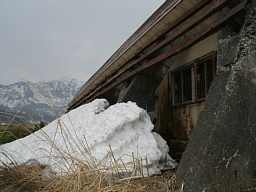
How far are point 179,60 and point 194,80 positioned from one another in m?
0.63

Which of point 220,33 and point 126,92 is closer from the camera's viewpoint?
point 220,33

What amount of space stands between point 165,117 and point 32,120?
2.19 metres

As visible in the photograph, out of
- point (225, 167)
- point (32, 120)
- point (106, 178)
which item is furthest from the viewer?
point (32, 120)

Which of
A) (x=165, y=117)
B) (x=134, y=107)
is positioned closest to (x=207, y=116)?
(x=134, y=107)

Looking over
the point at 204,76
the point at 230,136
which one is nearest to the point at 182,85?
the point at 204,76

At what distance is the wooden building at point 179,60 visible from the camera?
4.06 metres

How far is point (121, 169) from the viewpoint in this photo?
14.1 feet

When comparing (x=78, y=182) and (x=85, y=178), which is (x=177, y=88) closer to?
(x=85, y=178)

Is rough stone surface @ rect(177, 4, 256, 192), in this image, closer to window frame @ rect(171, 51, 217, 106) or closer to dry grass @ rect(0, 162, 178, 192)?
dry grass @ rect(0, 162, 178, 192)

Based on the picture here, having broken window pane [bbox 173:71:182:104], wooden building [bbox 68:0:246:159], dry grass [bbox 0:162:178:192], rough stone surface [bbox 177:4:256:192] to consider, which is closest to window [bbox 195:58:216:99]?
wooden building [bbox 68:0:246:159]

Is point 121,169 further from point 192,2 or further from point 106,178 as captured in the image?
point 192,2

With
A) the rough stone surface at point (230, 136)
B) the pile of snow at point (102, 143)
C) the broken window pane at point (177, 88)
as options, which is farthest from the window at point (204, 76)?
the rough stone surface at point (230, 136)

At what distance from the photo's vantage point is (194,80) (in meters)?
5.89

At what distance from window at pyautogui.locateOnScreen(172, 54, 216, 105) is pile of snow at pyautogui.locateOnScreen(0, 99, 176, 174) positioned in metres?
0.97
